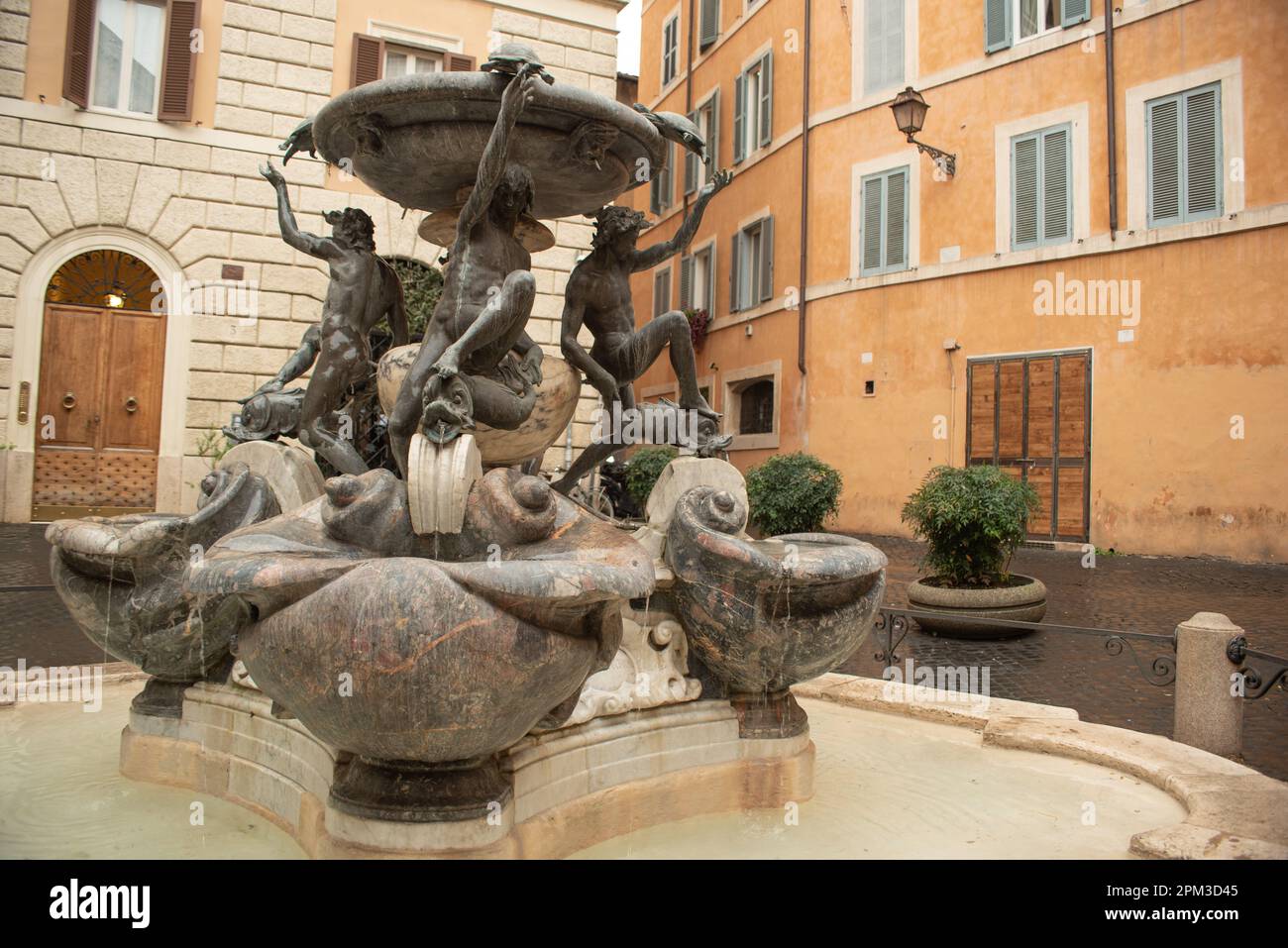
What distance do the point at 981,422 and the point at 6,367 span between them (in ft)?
43.6

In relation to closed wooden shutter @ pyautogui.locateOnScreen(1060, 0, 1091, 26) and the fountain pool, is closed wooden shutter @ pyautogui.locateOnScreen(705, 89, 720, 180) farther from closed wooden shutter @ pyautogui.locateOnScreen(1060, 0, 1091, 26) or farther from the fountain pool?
the fountain pool

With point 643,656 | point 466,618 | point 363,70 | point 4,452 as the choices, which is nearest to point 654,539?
point 643,656

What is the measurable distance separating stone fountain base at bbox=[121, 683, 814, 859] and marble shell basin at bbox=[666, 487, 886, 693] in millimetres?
241

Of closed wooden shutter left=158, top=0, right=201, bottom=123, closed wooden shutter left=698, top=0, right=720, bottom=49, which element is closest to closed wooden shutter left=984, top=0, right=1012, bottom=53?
closed wooden shutter left=698, top=0, right=720, bottom=49

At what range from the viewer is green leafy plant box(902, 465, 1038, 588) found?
7.69m

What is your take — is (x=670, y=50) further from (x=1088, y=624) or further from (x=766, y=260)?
(x=1088, y=624)

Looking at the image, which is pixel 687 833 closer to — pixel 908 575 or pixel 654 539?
pixel 654 539

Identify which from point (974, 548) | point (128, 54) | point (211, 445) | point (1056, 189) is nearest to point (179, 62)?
point (128, 54)

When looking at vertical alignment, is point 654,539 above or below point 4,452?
below

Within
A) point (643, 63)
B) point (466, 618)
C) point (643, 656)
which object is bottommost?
point (643, 656)

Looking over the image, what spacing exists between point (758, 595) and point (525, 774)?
33.7 inches

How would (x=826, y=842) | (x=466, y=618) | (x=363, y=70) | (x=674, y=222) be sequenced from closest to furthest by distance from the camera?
Answer: (x=466, y=618) < (x=826, y=842) < (x=363, y=70) < (x=674, y=222)

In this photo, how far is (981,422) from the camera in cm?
1427

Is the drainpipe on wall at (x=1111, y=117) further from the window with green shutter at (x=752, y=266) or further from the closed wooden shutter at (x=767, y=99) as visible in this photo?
the closed wooden shutter at (x=767, y=99)
